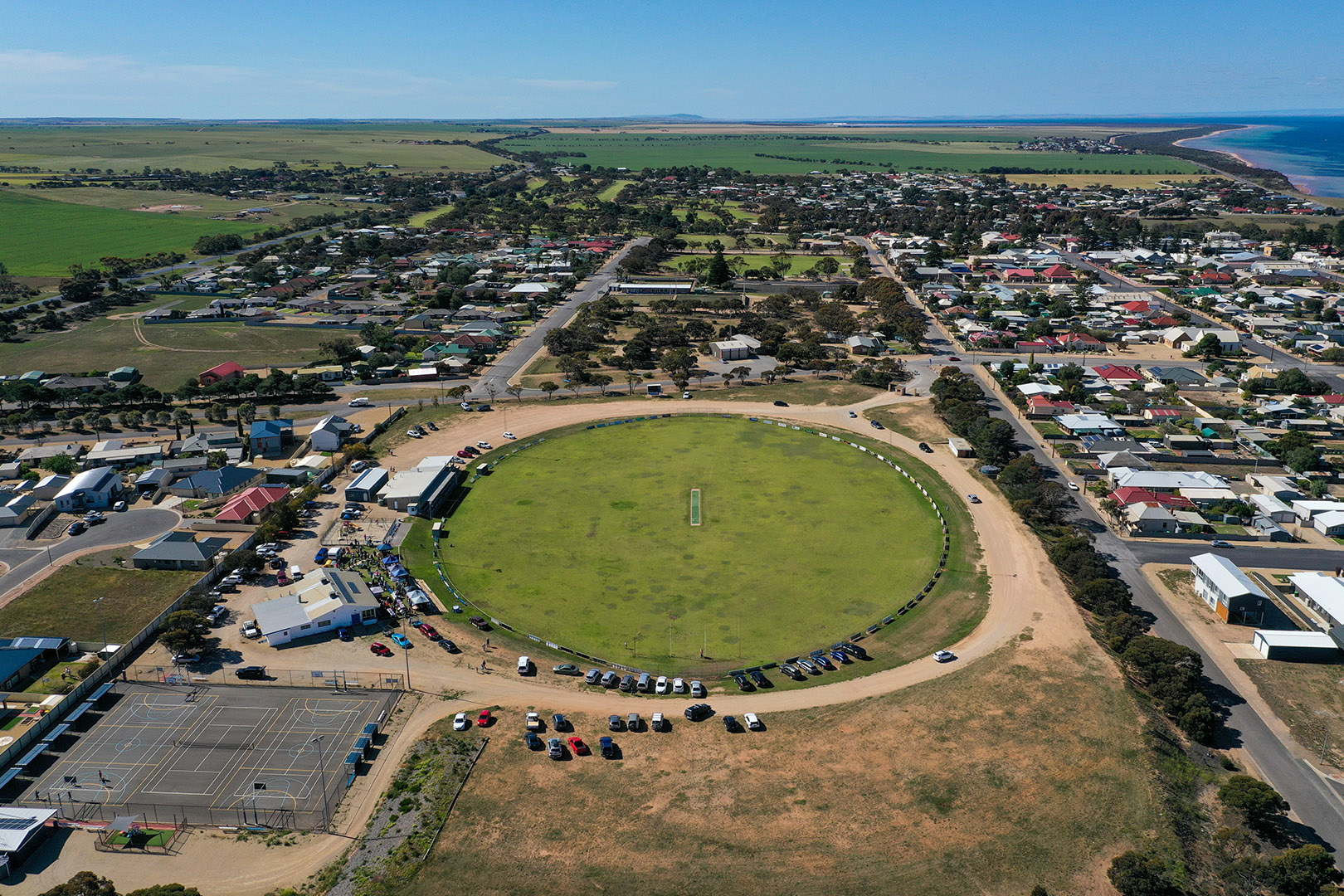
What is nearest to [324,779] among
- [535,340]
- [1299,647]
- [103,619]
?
[103,619]

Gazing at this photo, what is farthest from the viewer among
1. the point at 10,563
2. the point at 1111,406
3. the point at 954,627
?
the point at 1111,406

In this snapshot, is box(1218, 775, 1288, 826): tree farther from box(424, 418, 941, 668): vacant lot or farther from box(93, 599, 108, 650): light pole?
box(93, 599, 108, 650): light pole

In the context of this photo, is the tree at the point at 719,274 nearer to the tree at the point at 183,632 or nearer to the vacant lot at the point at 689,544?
the vacant lot at the point at 689,544

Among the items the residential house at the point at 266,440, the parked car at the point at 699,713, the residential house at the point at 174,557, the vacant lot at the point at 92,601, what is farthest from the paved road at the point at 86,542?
the parked car at the point at 699,713

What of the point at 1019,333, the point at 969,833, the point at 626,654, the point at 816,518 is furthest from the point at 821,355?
the point at 969,833

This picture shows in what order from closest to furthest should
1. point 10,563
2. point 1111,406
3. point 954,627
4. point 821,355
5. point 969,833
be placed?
point 969,833, point 954,627, point 10,563, point 1111,406, point 821,355

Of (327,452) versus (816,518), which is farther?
(327,452)

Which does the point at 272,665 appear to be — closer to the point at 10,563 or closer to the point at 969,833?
the point at 10,563

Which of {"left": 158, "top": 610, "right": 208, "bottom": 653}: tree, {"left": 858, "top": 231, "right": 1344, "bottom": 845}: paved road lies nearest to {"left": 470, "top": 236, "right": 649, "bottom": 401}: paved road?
{"left": 158, "top": 610, "right": 208, "bottom": 653}: tree

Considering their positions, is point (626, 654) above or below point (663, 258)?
below
